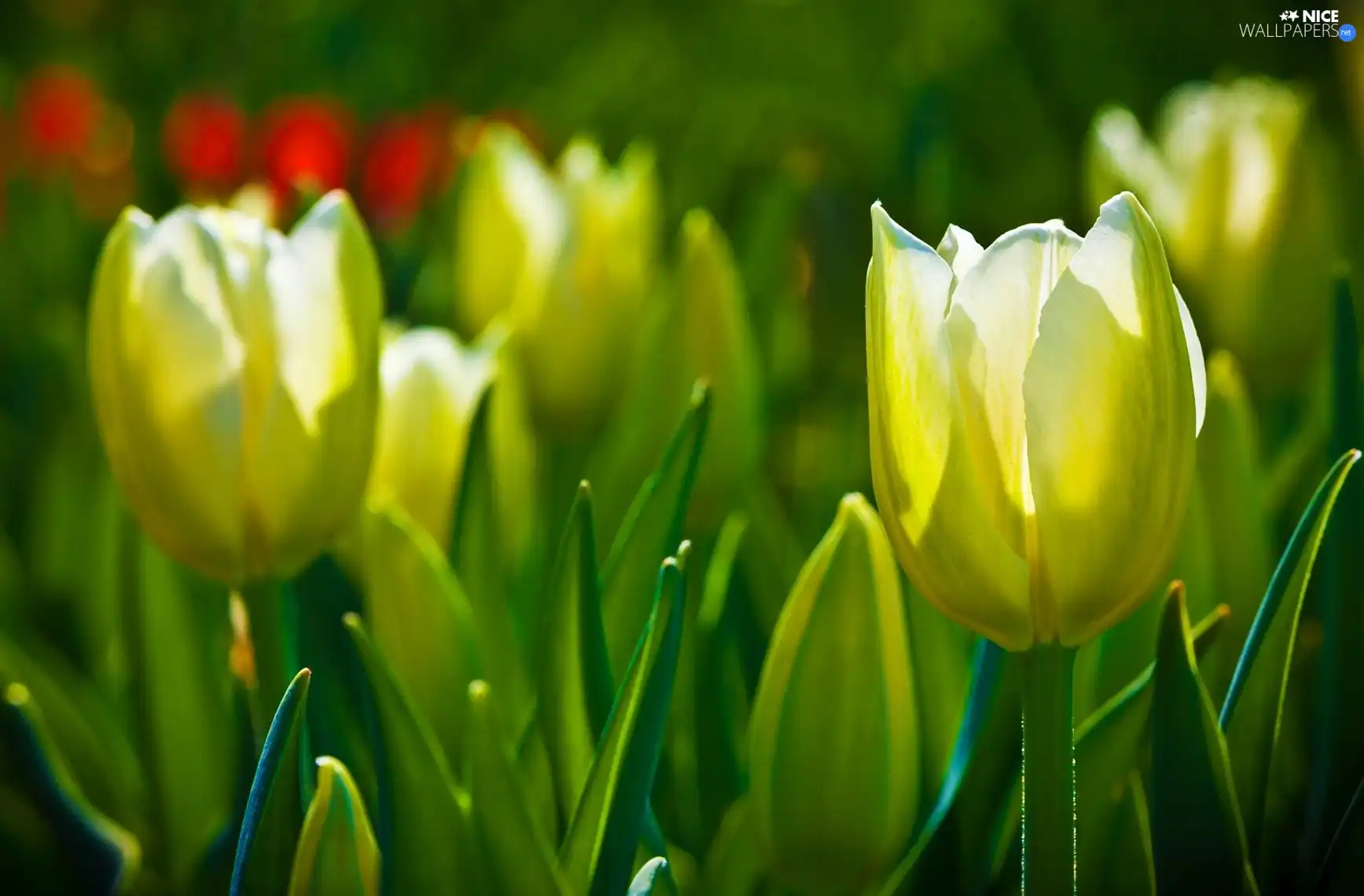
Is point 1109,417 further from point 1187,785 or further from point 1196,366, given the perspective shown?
point 1187,785

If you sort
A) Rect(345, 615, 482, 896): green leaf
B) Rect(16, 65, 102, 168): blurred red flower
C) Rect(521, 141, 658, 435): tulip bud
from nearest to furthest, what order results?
Rect(345, 615, 482, 896): green leaf < Rect(521, 141, 658, 435): tulip bud < Rect(16, 65, 102, 168): blurred red flower

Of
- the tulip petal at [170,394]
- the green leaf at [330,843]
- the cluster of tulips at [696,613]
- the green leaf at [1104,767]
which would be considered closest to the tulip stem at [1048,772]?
the cluster of tulips at [696,613]

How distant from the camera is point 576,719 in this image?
24.5 inches

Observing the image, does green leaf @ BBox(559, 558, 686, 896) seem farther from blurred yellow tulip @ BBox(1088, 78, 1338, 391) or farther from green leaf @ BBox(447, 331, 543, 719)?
blurred yellow tulip @ BBox(1088, 78, 1338, 391)

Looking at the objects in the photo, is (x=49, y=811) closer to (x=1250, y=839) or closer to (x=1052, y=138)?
(x=1250, y=839)

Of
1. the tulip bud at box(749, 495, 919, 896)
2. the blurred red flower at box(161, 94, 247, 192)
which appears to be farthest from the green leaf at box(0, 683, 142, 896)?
the blurred red flower at box(161, 94, 247, 192)

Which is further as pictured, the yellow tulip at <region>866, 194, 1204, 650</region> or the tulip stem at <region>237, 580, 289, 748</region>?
the tulip stem at <region>237, 580, 289, 748</region>

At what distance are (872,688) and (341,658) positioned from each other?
0.27m

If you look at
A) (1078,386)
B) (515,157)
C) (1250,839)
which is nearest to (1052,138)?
(515,157)

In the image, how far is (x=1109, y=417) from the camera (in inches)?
17.7

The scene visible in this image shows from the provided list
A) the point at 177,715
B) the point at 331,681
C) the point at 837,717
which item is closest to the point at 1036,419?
the point at 837,717

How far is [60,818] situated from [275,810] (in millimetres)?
241

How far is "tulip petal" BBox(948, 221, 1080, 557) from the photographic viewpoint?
46cm

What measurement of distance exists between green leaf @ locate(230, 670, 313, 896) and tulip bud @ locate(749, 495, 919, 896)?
0.17 meters
